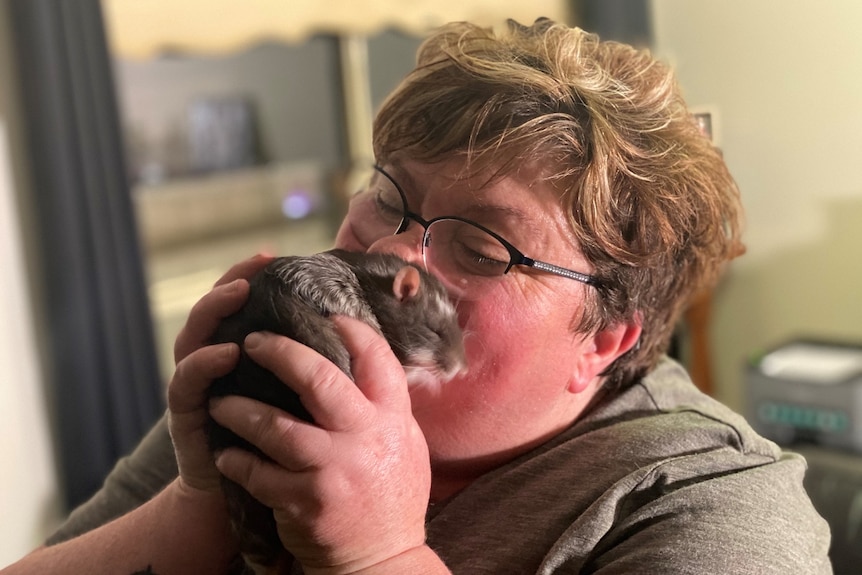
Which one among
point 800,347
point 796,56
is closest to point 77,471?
point 800,347

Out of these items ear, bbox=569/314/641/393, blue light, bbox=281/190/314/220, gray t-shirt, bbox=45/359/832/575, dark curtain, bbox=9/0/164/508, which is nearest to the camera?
A: gray t-shirt, bbox=45/359/832/575

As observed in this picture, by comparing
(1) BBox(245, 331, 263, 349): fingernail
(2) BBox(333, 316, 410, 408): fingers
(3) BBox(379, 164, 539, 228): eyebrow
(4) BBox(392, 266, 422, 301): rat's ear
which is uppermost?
(3) BBox(379, 164, 539, 228): eyebrow

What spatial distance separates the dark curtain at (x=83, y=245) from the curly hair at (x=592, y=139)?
5.12 ft

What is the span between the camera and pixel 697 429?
0.98 m

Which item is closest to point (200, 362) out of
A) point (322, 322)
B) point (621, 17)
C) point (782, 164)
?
point (322, 322)

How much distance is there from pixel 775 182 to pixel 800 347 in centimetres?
60

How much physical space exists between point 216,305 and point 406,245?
8.7 inches

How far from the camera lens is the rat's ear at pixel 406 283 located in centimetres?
85

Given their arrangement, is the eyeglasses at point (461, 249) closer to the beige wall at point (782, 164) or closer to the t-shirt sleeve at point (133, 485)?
the t-shirt sleeve at point (133, 485)

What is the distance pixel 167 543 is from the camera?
981 millimetres

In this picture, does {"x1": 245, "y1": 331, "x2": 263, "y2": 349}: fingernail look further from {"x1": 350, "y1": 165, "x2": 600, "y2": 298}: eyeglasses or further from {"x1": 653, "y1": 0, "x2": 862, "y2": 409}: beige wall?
{"x1": 653, "y1": 0, "x2": 862, "y2": 409}: beige wall

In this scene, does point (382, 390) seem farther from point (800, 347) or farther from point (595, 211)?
point (800, 347)

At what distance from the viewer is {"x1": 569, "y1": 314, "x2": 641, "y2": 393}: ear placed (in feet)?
3.45

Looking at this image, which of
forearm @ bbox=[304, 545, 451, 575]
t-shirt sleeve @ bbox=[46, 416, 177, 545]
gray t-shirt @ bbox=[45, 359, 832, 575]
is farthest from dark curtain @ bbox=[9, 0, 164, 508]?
forearm @ bbox=[304, 545, 451, 575]
